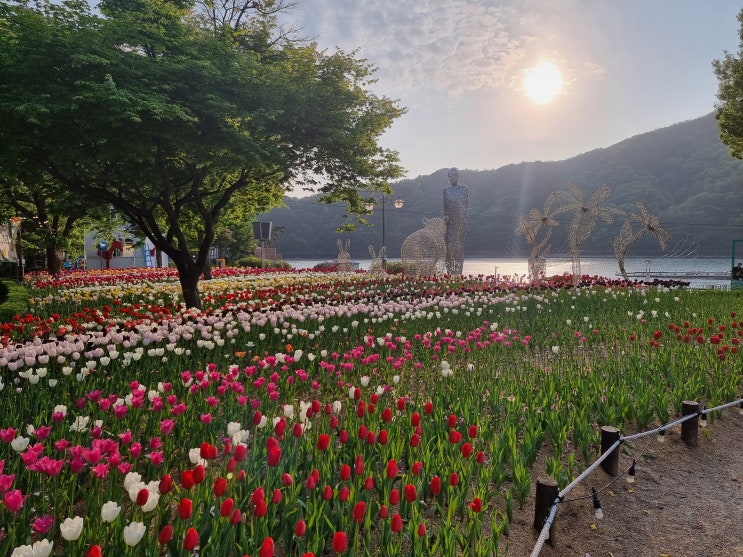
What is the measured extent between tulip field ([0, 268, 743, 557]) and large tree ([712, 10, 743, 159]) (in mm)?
13420

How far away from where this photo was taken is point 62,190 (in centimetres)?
1129

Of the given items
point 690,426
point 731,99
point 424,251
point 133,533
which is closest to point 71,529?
point 133,533

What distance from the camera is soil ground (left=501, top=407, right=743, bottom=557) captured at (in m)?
2.72

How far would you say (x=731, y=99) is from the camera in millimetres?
18000

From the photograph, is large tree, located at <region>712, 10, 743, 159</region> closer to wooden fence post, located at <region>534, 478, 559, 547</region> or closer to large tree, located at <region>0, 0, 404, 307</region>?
large tree, located at <region>0, 0, 404, 307</region>

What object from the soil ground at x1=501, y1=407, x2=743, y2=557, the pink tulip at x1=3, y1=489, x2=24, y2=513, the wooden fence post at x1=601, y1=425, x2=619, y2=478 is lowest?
the soil ground at x1=501, y1=407, x2=743, y2=557

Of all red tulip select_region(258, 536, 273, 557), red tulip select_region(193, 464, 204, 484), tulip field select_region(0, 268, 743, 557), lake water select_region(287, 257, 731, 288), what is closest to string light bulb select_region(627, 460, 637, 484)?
tulip field select_region(0, 268, 743, 557)

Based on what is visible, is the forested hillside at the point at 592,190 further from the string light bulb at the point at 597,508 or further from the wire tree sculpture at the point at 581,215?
the string light bulb at the point at 597,508

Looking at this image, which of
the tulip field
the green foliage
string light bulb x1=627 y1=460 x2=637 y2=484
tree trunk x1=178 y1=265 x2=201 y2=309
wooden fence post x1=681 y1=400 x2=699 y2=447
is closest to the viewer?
the tulip field

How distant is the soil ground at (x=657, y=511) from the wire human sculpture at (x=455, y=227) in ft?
53.6

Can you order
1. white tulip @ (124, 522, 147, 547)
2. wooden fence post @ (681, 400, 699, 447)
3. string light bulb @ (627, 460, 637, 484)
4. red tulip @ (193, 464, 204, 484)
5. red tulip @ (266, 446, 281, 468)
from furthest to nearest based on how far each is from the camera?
wooden fence post @ (681, 400, 699, 447)
string light bulb @ (627, 460, 637, 484)
red tulip @ (266, 446, 281, 468)
red tulip @ (193, 464, 204, 484)
white tulip @ (124, 522, 147, 547)

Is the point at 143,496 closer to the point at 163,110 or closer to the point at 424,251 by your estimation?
the point at 163,110

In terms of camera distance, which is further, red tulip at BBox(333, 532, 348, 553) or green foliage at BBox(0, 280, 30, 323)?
green foliage at BBox(0, 280, 30, 323)

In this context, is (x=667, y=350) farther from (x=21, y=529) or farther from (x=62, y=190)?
(x=62, y=190)
